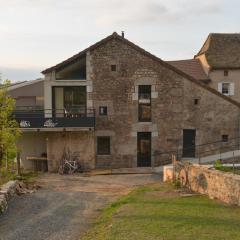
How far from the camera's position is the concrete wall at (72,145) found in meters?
32.0

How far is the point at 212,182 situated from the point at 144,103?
1453 centimetres

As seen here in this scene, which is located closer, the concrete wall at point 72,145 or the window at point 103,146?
the concrete wall at point 72,145

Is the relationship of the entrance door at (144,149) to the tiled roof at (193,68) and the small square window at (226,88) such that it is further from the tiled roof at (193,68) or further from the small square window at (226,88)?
the small square window at (226,88)

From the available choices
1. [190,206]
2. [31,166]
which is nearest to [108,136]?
[31,166]

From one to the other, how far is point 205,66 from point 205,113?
26.1 feet

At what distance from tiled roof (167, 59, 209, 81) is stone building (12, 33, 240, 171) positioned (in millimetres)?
6822

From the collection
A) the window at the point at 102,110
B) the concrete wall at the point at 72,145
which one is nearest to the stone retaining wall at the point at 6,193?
the concrete wall at the point at 72,145

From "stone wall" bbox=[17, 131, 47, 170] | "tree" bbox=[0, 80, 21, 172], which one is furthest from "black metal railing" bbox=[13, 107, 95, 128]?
"tree" bbox=[0, 80, 21, 172]

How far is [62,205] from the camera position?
1970 centimetres

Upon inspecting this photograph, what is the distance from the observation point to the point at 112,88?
1275 inches

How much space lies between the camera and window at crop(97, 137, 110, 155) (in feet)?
107

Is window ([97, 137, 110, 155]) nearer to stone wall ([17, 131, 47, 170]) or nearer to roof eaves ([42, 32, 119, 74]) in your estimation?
stone wall ([17, 131, 47, 170])

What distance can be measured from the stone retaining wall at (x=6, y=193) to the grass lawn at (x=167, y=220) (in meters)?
3.99

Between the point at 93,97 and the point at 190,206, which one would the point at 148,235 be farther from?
the point at 93,97
